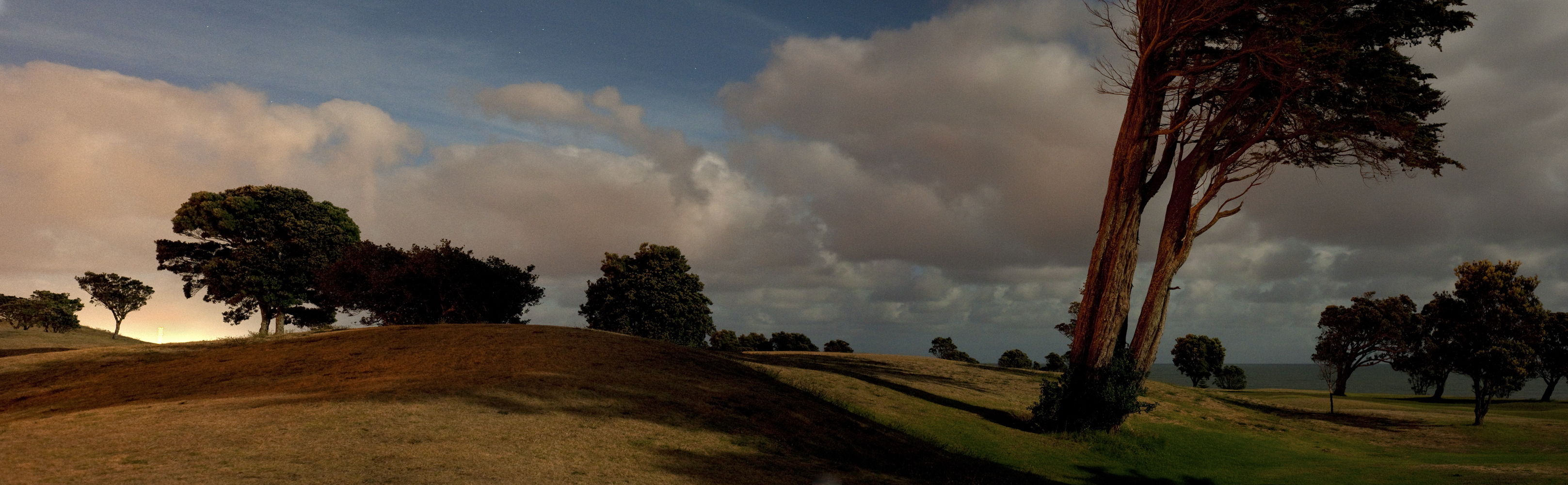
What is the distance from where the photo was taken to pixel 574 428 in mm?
13719

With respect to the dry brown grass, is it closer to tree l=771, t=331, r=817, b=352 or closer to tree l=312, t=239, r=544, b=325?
tree l=312, t=239, r=544, b=325

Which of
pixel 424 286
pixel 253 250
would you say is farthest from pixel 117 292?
pixel 424 286

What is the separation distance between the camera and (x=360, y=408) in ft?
43.7

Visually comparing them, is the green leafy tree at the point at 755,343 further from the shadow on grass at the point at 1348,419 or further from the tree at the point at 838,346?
the shadow on grass at the point at 1348,419

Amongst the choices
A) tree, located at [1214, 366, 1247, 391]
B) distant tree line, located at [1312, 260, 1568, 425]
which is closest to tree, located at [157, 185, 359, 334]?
distant tree line, located at [1312, 260, 1568, 425]

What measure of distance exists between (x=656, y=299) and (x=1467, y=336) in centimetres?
4678

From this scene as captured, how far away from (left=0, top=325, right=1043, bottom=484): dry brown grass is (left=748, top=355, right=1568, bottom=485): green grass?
3.28 m

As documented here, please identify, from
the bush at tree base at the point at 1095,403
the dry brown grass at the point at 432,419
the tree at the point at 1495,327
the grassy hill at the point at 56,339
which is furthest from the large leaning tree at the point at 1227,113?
the grassy hill at the point at 56,339

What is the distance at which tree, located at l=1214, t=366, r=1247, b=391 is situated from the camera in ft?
259

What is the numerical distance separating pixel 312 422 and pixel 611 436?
479 centimetres

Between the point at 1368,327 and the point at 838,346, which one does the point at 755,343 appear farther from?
the point at 1368,327

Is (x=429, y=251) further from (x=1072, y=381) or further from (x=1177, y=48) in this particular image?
(x=1177, y=48)

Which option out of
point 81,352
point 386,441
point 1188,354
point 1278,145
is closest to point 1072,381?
point 1278,145

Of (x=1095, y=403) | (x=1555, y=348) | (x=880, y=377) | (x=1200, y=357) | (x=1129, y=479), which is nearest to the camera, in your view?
(x=1129, y=479)
